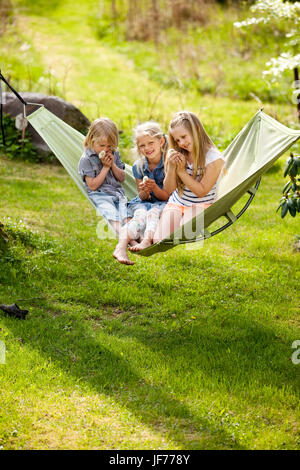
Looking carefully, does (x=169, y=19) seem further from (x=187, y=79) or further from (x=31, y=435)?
(x=31, y=435)

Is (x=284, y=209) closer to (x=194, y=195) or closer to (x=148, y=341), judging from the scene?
(x=194, y=195)

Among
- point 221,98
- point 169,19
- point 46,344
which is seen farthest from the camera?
point 169,19

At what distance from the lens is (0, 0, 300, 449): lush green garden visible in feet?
6.88

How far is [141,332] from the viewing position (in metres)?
2.74

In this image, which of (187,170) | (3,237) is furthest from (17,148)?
(187,170)

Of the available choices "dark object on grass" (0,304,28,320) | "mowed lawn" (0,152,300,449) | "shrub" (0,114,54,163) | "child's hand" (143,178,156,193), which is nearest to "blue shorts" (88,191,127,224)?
"child's hand" (143,178,156,193)

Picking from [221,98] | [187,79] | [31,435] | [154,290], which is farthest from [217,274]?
[187,79]

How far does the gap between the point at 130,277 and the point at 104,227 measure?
2.20 ft

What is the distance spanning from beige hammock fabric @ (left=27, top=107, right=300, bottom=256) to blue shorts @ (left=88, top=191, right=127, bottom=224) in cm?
7

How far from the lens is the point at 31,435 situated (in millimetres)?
2041

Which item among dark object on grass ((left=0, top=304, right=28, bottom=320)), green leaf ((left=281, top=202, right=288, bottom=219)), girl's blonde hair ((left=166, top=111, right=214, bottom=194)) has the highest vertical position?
girl's blonde hair ((left=166, top=111, right=214, bottom=194))

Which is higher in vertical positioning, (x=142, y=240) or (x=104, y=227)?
(x=142, y=240)

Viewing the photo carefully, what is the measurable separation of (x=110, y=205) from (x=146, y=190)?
0.19m

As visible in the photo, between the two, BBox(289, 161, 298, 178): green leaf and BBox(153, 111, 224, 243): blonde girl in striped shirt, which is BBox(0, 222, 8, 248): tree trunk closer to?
BBox(153, 111, 224, 243): blonde girl in striped shirt
